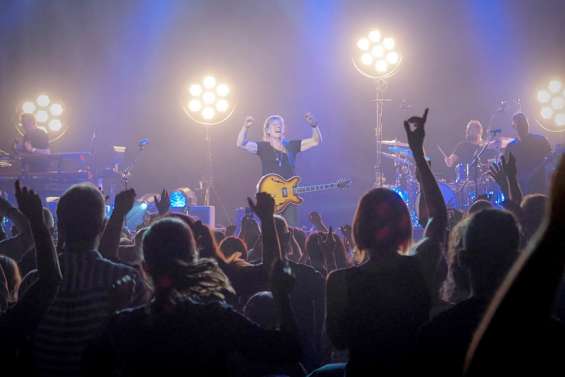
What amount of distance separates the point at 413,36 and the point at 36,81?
376 inches

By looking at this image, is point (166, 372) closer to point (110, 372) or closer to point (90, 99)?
point (110, 372)

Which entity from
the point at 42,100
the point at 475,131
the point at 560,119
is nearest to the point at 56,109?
the point at 42,100

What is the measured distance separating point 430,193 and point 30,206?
196 centimetres

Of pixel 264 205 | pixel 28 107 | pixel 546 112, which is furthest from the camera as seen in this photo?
pixel 28 107

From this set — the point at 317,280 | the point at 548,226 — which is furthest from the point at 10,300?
the point at 548,226

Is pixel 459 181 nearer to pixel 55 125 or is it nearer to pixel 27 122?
pixel 27 122

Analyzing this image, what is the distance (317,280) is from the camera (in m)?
3.61

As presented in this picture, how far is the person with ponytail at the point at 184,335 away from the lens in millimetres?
2182

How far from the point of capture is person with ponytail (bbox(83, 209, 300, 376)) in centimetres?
218

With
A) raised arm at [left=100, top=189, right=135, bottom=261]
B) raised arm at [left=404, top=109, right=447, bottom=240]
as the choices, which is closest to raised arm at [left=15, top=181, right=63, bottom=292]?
raised arm at [left=100, top=189, right=135, bottom=261]

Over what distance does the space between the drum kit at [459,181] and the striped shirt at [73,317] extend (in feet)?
25.4

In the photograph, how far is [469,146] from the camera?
1188cm

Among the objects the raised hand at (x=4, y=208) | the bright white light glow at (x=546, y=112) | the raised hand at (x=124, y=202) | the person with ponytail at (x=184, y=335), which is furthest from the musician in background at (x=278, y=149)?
the person with ponytail at (x=184, y=335)

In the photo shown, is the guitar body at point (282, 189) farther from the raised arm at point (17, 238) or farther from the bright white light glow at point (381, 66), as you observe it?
the raised arm at point (17, 238)
